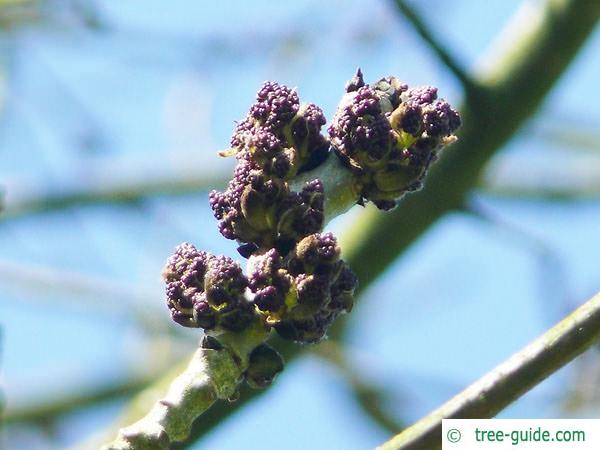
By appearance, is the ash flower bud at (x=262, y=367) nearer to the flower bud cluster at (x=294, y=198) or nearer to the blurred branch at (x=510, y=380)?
the flower bud cluster at (x=294, y=198)

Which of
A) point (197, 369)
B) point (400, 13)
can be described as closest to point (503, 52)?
point (400, 13)

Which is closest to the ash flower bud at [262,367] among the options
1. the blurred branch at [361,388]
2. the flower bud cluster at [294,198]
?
the flower bud cluster at [294,198]

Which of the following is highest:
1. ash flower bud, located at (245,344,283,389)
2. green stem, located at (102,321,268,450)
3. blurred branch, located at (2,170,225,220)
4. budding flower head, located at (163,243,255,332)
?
blurred branch, located at (2,170,225,220)

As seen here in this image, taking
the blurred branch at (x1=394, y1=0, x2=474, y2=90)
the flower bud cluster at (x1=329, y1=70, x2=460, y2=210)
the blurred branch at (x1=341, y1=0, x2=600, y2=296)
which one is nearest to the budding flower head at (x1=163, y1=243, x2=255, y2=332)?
the flower bud cluster at (x1=329, y1=70, x2=460, y2=210)

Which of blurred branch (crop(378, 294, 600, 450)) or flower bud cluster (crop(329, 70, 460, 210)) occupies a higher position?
flower bud cluster (crop(329, 70, 460, 210))

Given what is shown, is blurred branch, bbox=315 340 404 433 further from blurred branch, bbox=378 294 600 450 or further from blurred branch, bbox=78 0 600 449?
blurred branch, bbox=378 294 600 450

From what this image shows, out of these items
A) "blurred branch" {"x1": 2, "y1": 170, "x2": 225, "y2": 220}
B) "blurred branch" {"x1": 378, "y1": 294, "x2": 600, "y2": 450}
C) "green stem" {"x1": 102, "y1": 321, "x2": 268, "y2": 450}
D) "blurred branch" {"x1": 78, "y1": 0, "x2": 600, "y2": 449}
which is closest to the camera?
"green stem" {"x1": 102, "y1": 321, "x2": 268, "y2": 450}

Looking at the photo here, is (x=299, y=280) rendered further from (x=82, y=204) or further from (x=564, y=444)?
(x=82, y=204)
